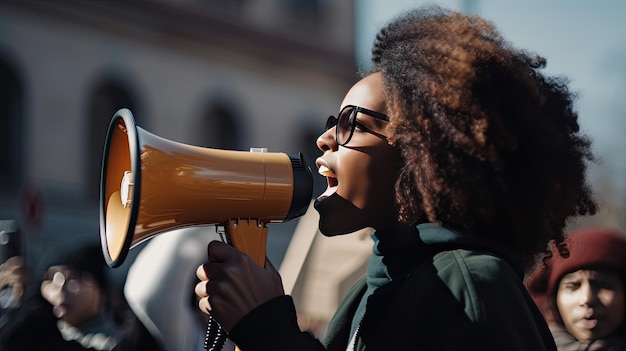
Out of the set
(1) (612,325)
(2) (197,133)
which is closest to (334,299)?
(1) (612,325)

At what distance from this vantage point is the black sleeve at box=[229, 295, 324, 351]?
201 centimetres

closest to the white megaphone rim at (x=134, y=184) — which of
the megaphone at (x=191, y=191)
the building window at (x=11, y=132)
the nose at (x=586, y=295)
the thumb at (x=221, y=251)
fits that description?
the megaphone at (x=191, y=191)

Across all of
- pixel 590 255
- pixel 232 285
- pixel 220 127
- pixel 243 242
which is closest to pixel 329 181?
pixel 243 242

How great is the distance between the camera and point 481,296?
1.97 meters

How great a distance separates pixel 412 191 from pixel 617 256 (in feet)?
5.61

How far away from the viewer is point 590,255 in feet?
11.8

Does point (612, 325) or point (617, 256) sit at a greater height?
point (617, 256)

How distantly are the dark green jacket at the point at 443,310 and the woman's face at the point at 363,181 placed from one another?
0.13m

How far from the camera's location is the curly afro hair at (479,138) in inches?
82.0

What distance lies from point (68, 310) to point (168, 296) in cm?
170

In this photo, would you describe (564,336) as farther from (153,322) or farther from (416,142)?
(416,142)

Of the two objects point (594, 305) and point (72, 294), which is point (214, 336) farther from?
point (72, 294)

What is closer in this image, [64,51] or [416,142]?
[416,142]

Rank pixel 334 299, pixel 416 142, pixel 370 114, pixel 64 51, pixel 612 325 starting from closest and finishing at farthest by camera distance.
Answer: pixel 416 142, pixel 370 114, pixel 612 325, pixel 334 299, pixel 64 51
